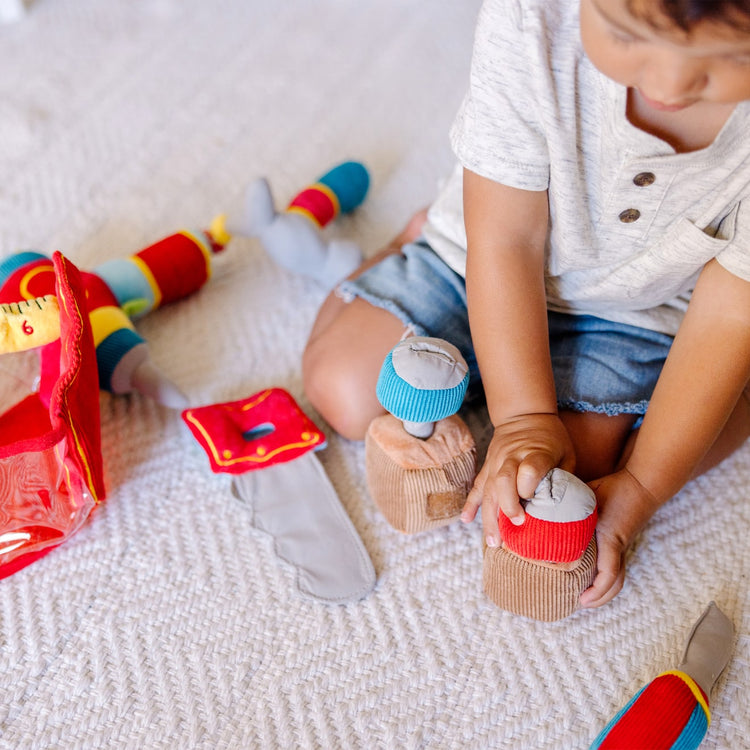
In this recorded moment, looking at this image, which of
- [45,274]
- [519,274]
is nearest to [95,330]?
[45,274]

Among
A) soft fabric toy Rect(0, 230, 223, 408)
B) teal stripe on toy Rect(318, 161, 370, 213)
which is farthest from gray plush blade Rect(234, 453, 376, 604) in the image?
teal stripe on toy Rect(318, 161, 370, 213)

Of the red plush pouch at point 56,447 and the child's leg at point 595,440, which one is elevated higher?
the red plush pouch at point 56,447

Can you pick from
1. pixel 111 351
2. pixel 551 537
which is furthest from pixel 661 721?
pixel 111 351

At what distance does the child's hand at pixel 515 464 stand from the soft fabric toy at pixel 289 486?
9 cm

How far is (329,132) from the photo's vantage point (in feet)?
3.17

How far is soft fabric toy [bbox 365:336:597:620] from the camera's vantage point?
1.61 feet

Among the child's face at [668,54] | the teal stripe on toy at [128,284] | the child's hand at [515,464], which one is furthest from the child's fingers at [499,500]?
the teal stripe on toy at [128,284]

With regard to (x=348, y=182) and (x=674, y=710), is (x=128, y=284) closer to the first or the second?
(x=348, y=182)

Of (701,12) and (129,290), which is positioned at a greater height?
(701,12)

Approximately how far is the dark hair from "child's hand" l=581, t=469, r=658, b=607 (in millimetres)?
304

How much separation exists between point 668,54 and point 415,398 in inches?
9.5

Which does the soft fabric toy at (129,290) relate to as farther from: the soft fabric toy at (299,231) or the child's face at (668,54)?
the child's face at (668,54)

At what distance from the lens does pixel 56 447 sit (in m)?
0.54

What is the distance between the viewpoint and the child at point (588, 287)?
0.51m
